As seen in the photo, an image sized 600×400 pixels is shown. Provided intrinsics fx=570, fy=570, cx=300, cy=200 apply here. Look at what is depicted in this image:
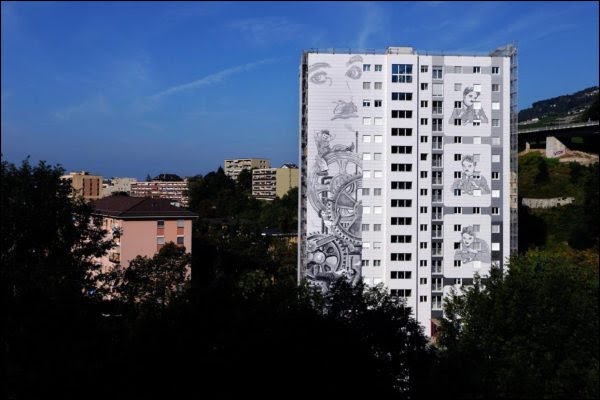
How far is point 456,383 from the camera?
7426 millimetres

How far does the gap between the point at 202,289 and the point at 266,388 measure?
6.81ft

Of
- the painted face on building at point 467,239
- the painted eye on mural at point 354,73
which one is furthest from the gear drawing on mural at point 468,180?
the painted eye on mural at point 354,73

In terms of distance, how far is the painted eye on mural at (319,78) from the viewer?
2286cm

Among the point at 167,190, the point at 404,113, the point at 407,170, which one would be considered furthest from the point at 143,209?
the point at 167,190

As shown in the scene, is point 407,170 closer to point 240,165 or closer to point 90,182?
point 240,165

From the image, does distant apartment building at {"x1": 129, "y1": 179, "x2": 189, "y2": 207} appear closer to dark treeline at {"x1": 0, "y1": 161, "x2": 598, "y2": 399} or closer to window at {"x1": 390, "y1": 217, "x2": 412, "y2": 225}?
window at {"x1": 390, "y1": 217, "x2": 412, "y2": 225}

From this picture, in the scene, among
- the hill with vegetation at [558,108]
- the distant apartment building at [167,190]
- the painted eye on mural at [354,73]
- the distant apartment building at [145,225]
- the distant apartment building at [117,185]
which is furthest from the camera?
the hill with vegetation at [558,108]

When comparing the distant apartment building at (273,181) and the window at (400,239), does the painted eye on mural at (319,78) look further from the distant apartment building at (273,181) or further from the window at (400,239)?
the distant apartment building at (273,181)

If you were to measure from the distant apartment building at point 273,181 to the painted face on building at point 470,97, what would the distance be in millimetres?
10516

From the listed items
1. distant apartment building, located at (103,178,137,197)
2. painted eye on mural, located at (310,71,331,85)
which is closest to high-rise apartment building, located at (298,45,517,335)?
painted eye on mural, located at (310,71,331,85)

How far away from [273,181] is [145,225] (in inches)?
417

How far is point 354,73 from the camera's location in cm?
2309

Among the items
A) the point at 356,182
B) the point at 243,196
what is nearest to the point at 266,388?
the point at 356,182

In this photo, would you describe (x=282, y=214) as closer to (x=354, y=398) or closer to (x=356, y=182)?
(x=356, y=182)
